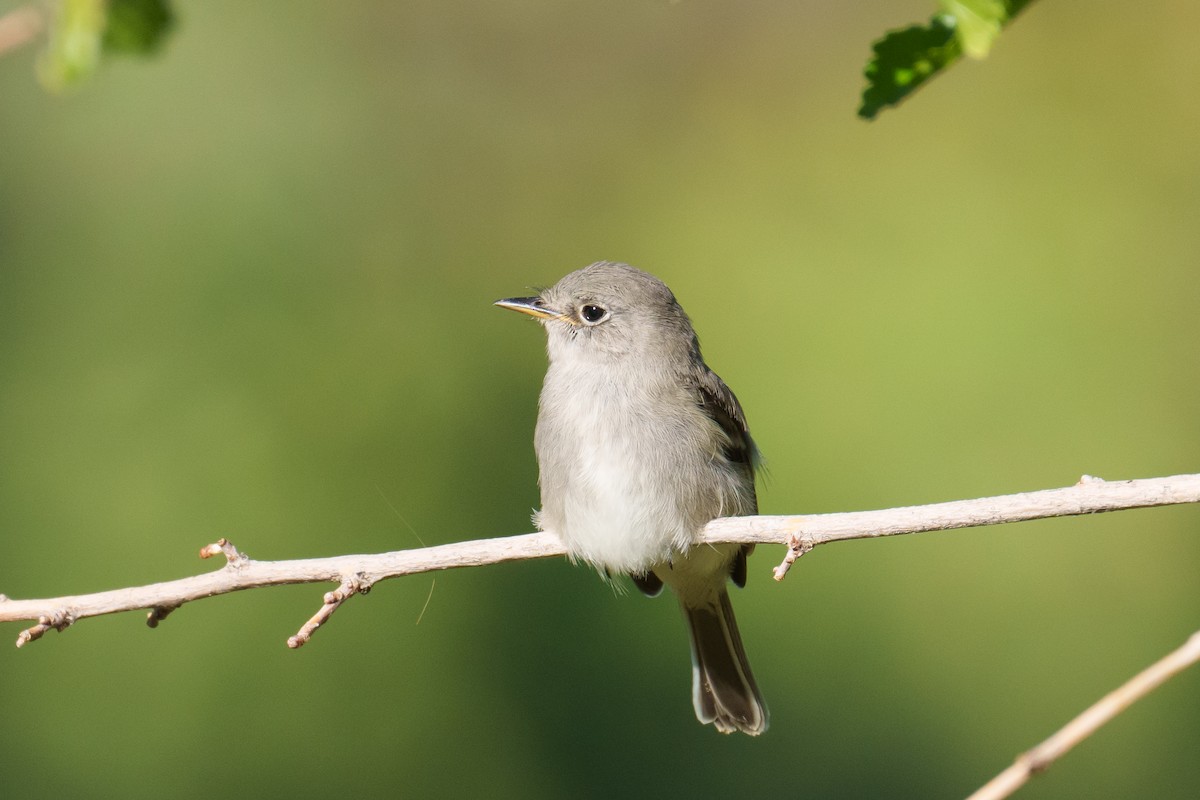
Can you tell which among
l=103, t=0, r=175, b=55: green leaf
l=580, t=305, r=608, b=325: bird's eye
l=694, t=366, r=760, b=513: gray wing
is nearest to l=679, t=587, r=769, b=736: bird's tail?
l=694, t=366, r=760, b=513: gray wing

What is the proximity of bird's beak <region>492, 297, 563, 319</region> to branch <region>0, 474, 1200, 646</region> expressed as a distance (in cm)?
118

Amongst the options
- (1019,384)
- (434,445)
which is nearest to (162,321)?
(434,445)

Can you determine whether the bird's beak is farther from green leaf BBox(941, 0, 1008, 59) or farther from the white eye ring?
Answer: green leaf BBox(941, 0, 1008, 59)

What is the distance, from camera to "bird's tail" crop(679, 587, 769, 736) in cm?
430

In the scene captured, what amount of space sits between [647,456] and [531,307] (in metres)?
0.68

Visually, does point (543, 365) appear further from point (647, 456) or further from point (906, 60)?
point (906, 60)

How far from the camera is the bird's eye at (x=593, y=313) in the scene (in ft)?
14.0

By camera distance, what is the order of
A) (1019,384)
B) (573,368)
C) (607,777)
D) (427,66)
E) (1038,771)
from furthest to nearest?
(427,66) → (1019,384) → (607,777) → (573,368) → (1038,771)

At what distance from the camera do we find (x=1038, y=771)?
4.59 ft

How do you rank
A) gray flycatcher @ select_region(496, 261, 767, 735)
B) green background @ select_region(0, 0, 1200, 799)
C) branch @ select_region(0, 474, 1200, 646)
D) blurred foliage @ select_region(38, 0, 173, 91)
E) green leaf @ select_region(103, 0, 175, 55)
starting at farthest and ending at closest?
green background @ select_region(0, 0, 1200, 799), gray flycatcher @ select_region(496, 261, 767, 735), branch @ select_region(0, 474, 1200, 646), green leaf @ select_region(103, 0, 175, 55), blurred foliage @ select_region(38, 0, 173, 91)

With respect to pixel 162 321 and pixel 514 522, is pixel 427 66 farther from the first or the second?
pixel 514 522

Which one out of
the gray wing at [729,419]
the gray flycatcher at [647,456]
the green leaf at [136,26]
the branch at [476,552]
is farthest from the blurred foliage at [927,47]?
the gray wing at [729,419]

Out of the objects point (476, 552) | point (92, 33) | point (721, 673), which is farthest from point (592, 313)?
point (92, 33)

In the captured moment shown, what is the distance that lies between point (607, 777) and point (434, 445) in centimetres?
186
